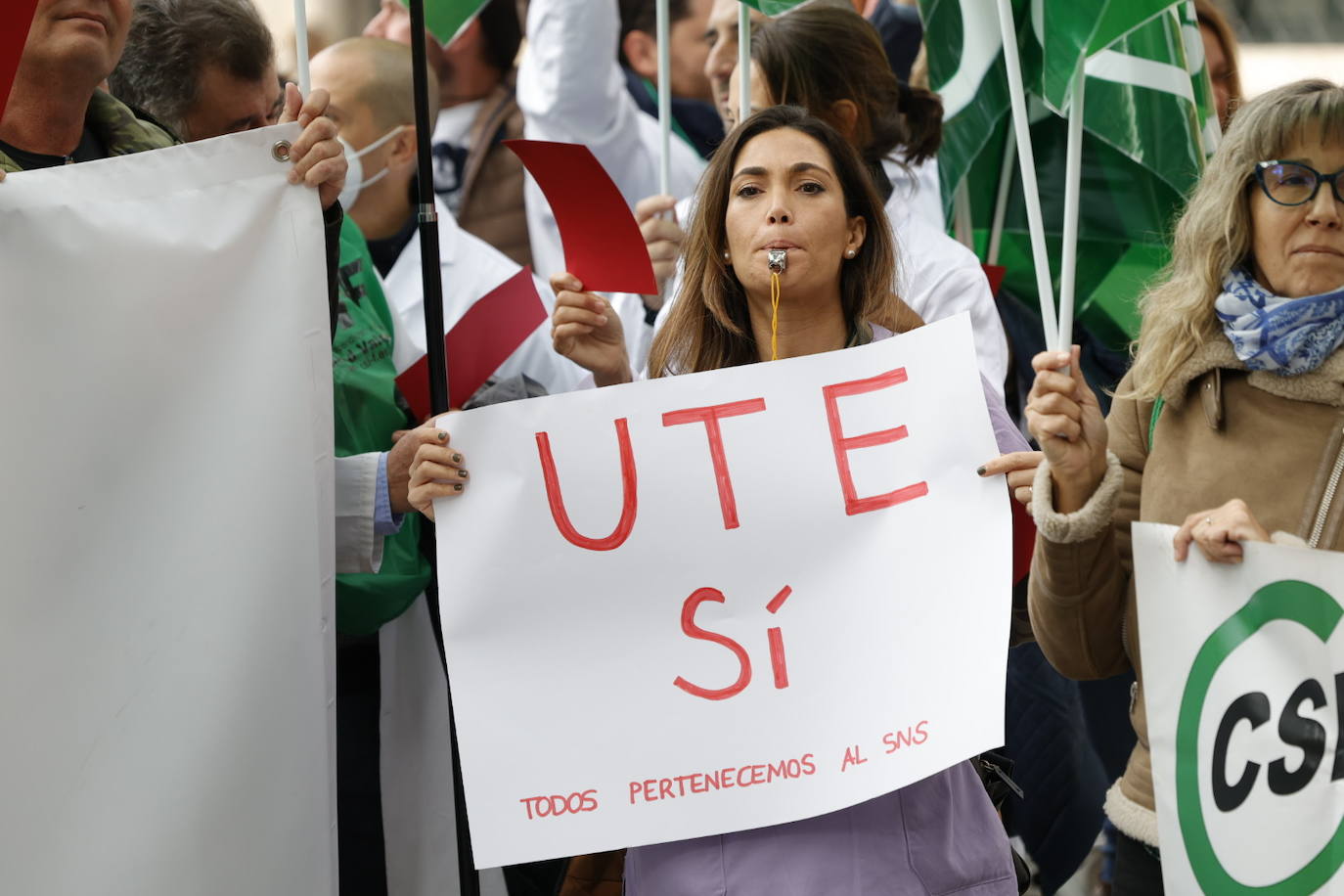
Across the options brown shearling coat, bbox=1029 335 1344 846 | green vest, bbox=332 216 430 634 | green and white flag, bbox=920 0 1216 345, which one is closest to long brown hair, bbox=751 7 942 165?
green and white flag, bbox=920 0 1216 345

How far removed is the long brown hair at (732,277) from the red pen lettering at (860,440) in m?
0.21

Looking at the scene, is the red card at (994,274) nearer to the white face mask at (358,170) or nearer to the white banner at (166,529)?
the white face mask at (358,170)

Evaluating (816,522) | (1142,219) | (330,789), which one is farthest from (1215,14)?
(330,789)

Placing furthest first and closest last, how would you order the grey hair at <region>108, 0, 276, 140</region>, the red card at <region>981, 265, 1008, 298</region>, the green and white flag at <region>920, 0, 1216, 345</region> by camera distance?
the red card at <region>981, 265, 1008, 298</region> < the green and white flag at <region>920, 0, 1216, 345</region> < the grey hair at <region>108, 0, 276, 140</region>

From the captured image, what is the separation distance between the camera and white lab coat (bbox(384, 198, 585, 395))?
11.7 feet

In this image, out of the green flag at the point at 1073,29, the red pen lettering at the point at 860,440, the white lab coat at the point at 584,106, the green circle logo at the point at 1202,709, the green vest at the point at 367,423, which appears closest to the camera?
the green circle logo at the point at 1202,709

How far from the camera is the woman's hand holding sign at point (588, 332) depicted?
226 centimetres

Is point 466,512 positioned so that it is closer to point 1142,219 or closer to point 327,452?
point 327,452

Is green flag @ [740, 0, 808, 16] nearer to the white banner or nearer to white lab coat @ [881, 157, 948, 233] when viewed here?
white lab coat @ [881, 157, 948, 233]

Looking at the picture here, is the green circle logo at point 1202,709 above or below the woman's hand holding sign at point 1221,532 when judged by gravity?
below

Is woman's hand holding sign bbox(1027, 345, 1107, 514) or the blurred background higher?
the blurred background

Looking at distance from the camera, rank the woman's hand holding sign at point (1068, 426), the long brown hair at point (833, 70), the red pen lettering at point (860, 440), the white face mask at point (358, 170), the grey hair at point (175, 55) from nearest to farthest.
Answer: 1. the woman's hand holding sign at point (1068, 426)
2. the red pen lettering at point (860, 440)
3. the grey hair at point (175, 55)
4. the long brown hair at point (833, 70)
5. the white face mask at point (358, 170)

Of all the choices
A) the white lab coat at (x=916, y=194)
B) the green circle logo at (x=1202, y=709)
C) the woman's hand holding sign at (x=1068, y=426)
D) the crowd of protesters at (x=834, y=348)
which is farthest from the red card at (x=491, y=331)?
the green circle logo at (x=1202, y=709)

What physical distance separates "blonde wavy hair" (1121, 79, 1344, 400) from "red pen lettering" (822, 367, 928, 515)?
335 mm
